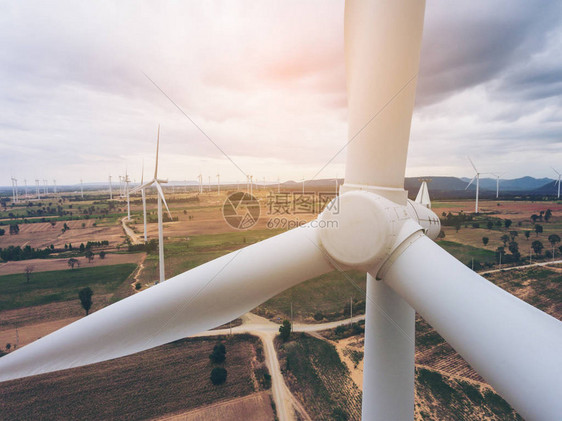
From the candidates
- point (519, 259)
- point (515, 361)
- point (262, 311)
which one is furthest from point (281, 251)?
point (519, 259)

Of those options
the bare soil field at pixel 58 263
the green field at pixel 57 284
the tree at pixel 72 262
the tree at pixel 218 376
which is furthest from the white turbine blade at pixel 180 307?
the tree at pixel 72 262

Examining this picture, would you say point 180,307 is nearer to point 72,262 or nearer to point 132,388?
point 132,388

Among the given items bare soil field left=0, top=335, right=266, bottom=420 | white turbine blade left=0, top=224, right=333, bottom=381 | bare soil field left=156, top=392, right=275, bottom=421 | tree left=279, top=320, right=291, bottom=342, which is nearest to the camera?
white turbine blade left=0, top=224, right=333, bottom=381

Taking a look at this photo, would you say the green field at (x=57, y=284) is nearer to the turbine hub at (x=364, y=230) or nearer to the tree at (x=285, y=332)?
the tree at (x=285, y=332)

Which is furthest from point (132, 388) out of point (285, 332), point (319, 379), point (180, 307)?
point (180, 307)

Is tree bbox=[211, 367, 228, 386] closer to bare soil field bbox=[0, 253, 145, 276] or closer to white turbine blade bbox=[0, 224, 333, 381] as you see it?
white turbine blade bbox=[0, 224, 333, 381]

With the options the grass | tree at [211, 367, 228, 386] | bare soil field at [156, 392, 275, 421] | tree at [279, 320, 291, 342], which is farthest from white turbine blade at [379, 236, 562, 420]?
tree at [279, 320, 291, 342]

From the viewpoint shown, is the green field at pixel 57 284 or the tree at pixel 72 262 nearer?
the green field at pixel 57 284

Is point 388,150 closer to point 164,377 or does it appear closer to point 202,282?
point 202,282
